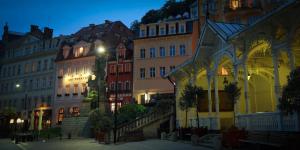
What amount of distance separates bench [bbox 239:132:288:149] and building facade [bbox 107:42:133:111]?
110 feet

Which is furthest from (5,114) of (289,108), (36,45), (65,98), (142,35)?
(289,108)

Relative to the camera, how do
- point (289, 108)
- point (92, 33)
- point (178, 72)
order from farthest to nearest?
point (92, 33)
point (178, 72)
point (289, 108)

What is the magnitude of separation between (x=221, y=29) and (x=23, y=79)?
54584 mm

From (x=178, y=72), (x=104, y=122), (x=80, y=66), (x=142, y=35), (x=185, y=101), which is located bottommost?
(x=104, y=122)

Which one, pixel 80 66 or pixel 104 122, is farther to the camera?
pixel 80 66

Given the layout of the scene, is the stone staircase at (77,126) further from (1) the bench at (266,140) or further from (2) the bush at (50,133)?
(1) the bench at (266,140)

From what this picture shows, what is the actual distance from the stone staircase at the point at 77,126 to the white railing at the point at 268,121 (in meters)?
22.4

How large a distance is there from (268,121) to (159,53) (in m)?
32.1

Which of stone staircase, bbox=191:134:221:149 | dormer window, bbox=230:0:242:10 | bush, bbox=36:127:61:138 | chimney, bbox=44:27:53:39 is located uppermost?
chimney, bbox=44:27:53:39

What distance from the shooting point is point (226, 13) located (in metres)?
42.9

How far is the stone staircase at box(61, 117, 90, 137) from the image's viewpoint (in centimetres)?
3497

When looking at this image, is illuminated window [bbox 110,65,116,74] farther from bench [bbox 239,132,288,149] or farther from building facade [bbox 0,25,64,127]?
bench [bbox 239,132,288,149]

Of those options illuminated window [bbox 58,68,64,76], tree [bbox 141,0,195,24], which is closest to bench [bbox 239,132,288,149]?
illuminated window [bbox 58,68,64,76]

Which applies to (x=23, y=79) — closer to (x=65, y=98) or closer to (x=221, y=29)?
(x=65, y=98)
